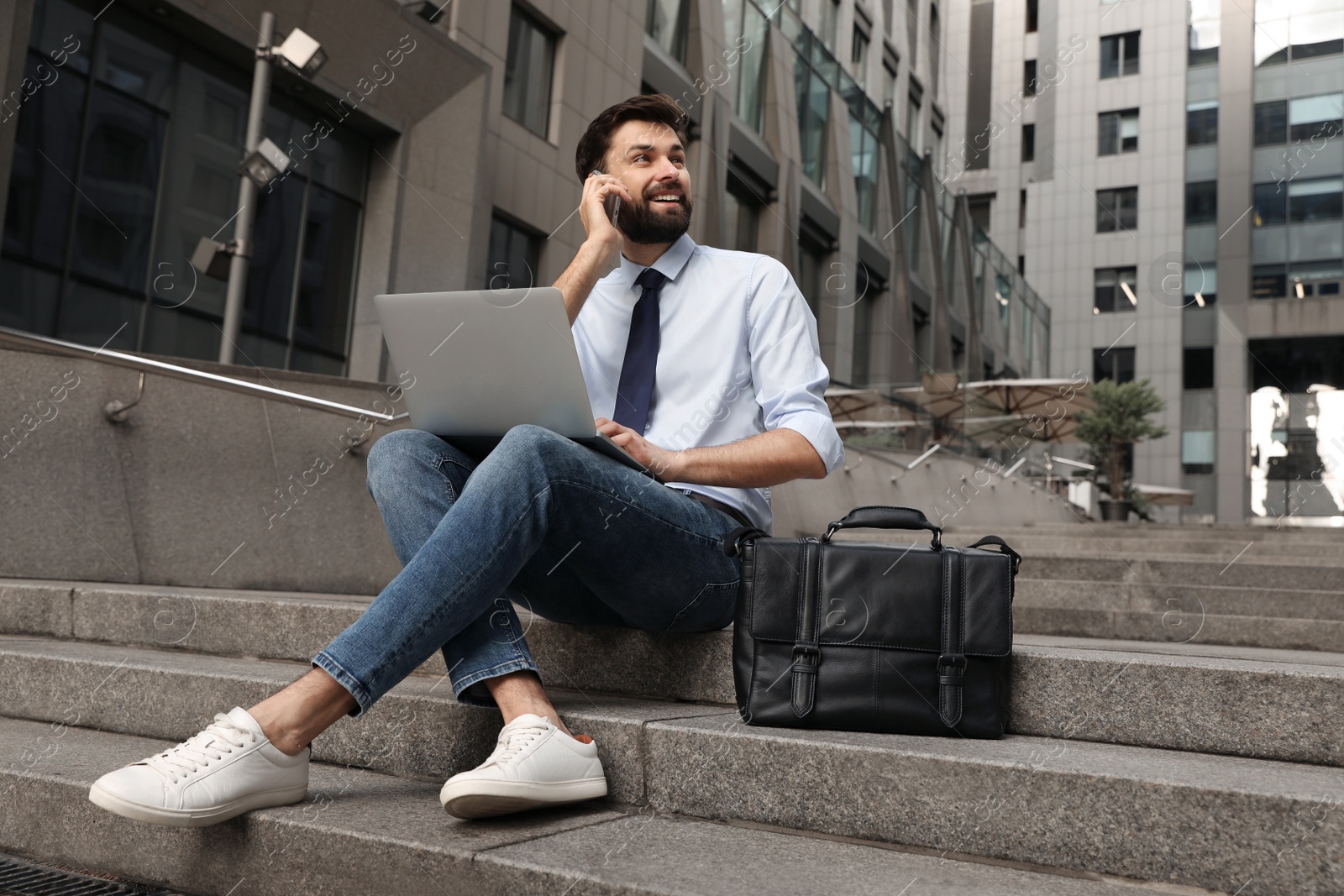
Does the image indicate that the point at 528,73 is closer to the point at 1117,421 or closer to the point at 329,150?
the point at 329,150

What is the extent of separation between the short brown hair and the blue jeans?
99 cm

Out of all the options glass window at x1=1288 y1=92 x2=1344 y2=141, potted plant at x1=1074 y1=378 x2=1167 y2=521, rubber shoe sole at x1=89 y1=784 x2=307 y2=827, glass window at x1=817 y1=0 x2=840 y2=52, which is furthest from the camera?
glass window at x1=1288 y1=92 x2=1344 y2=141

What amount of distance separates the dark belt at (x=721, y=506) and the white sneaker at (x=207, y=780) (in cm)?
101

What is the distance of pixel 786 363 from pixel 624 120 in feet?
2.81

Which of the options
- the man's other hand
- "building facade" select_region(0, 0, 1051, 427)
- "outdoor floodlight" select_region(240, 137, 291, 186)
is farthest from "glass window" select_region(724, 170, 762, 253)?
the man's other hand

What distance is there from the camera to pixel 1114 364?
35094 millimetres

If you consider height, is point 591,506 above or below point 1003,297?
below

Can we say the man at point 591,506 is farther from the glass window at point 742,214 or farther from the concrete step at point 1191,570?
the glass window at point 742,214

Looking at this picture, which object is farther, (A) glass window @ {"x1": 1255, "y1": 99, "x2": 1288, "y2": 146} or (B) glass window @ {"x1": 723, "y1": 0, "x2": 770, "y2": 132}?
(A) glass window @ {"x1": 1255, "y1": 99, "x2": 1288, "y2": 146}

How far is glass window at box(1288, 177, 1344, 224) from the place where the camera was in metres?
30.9

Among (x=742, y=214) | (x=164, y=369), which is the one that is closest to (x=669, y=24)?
(x=742, y=214)

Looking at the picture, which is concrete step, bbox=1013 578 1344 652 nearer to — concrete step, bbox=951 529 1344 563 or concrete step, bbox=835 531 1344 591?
concrete step, bbox=835 531 1344 591

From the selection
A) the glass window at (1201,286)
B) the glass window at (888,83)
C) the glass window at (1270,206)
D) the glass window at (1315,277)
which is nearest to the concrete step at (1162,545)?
the glass window at (888,83)

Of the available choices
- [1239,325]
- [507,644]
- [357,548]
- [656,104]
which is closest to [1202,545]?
[357,548]
